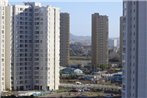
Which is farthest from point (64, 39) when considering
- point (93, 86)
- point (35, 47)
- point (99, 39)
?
point (35, 47)

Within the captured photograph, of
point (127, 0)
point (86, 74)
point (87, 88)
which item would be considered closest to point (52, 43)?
point (87, 88)

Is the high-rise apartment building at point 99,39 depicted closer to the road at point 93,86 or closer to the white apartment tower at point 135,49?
the road at point 93,86

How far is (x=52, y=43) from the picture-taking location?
32.0 ft

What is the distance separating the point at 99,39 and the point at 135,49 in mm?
10714

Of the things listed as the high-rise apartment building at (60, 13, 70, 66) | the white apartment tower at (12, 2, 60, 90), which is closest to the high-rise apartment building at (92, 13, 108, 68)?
the high-rise apartment building at (60, 13, 70, 66)

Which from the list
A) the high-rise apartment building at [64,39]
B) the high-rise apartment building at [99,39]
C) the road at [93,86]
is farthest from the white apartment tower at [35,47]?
the high-rise apartment building at [99,39]

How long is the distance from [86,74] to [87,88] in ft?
9.06

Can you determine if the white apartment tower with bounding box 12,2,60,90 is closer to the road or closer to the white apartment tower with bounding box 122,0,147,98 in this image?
the road

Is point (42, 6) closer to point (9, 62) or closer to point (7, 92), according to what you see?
point (9, 62)

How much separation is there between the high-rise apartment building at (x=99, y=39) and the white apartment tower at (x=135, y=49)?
10.0 meters

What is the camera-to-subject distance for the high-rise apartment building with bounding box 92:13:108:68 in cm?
1491

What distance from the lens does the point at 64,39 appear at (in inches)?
586

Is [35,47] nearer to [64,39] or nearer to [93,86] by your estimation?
[93,86]
